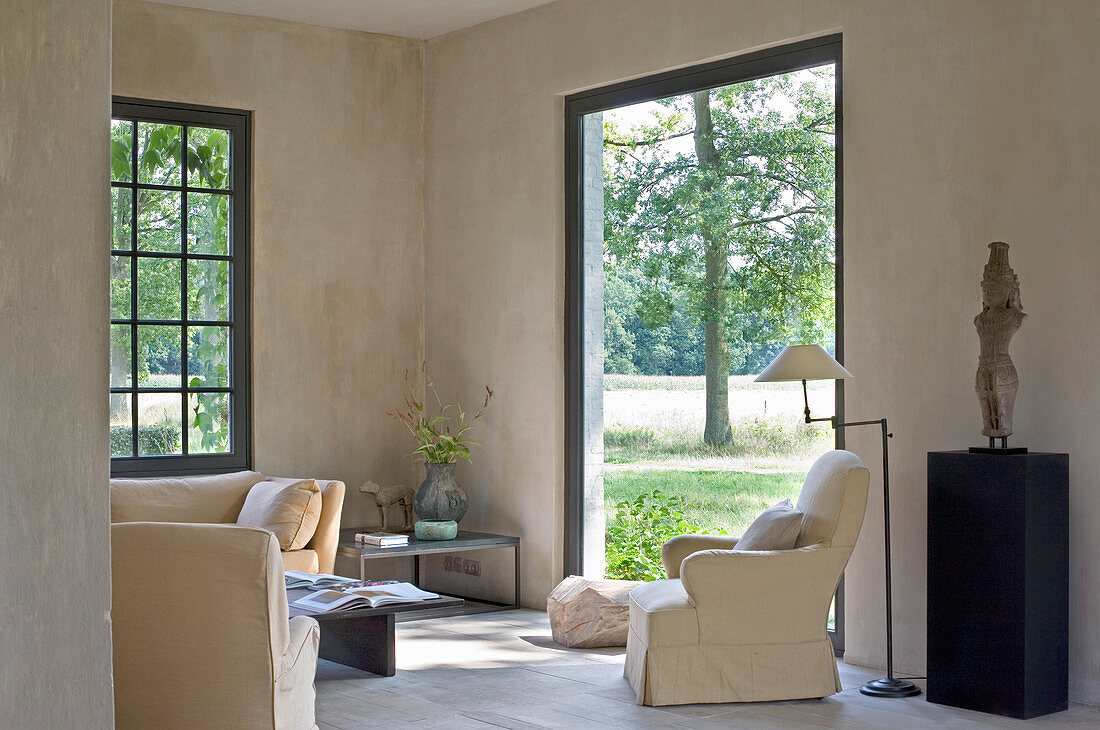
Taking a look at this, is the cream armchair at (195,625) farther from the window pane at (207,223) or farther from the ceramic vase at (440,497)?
the window pane at (207,223)

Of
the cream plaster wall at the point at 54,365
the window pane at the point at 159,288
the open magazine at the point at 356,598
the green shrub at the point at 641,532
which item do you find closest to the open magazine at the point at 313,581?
the open magazine at the point at 356,598

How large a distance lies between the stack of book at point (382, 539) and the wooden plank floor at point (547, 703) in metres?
0.87

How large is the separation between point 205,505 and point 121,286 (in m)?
1.40

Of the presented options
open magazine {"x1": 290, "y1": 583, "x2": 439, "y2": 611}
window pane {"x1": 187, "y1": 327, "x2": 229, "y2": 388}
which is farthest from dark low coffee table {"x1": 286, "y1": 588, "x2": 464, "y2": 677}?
window pane {"x1": 187, "y1": 327, "x2": 229, "y2": 388}

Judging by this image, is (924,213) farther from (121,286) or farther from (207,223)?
(121,286)

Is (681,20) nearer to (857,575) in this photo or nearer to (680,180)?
(680,180)

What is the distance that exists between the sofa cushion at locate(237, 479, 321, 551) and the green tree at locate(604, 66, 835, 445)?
2.02 metres

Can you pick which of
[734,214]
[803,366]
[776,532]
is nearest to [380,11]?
[734,214]

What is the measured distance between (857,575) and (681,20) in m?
2.90

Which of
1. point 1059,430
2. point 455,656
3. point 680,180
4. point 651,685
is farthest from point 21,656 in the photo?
point 680,180

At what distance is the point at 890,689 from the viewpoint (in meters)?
4.87

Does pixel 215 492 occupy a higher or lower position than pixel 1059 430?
lower

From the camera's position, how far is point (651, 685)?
4.70 metres

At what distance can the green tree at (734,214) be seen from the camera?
18.8 ft
